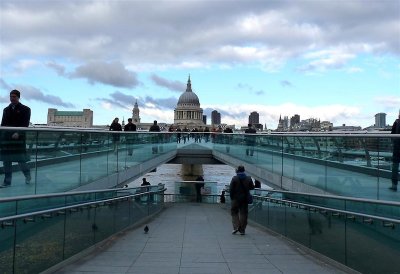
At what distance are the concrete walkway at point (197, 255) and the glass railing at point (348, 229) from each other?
30 centimetres

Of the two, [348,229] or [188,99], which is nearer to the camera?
[348,229]

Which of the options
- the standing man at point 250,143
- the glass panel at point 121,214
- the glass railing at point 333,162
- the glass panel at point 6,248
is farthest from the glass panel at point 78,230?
the standing man at point 250,143

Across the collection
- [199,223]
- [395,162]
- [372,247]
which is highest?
[395,162]

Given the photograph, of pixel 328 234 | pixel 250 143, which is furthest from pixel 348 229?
pixel 250 143

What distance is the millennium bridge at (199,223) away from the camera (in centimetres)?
642

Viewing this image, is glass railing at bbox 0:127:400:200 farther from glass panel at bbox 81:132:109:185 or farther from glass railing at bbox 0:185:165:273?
glass railing at bbox 0:185:165:273

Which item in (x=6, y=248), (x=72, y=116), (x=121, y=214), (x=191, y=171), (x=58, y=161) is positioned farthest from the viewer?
(x=72, y=116)

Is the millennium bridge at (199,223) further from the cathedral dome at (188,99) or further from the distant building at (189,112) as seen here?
the cathedral dome at (188,99)

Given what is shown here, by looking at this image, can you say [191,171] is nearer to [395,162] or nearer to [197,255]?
[197,255]

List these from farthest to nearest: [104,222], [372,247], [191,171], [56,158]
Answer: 1. [191,171]
2. [104,222]
3. [56,158]
4. [372,247]

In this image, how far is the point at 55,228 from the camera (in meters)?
7.02

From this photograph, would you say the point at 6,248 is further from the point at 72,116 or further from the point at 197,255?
the point at 72,116

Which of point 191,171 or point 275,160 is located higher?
point 275,160

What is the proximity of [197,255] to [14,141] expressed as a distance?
3.55m
